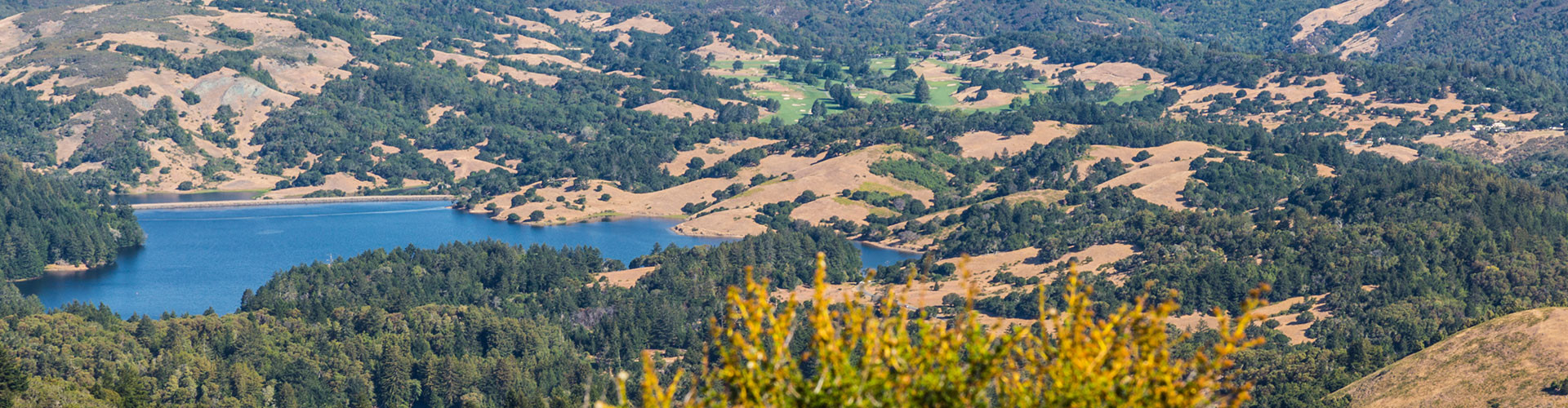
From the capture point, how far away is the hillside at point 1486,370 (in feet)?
298

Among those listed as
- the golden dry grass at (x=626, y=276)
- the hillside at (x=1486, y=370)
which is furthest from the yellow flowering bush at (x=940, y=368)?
the golden dry grass at (x=626, y=276)

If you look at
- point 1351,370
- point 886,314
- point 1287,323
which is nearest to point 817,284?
point 886,314

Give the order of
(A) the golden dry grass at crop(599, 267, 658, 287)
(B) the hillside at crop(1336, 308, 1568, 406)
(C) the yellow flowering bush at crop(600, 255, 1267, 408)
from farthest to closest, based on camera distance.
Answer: (A) the golden dry grass at crop(599, 267, 658, 287) < (B) the hillside at crop(1336, 308, 1568, 406) < (C) the yellow flowering bush at crop(600, 255, 1267, 408)

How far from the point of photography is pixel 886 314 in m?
25.2

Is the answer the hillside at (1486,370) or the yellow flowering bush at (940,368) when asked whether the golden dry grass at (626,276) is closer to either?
the hillside at (1486,370)

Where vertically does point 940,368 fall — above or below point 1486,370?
above

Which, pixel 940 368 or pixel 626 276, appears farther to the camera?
pixel 626 276

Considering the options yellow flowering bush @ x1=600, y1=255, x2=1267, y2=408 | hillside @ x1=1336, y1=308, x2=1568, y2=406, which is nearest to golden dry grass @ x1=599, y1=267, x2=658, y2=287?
hillside @ x1=1336, y1=308, x2=1568, y2=406

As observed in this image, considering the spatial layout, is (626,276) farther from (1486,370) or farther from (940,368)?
(940,368)

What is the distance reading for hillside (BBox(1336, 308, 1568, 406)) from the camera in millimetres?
90688

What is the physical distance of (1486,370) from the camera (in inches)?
3735

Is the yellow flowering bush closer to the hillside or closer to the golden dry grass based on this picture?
the hillside

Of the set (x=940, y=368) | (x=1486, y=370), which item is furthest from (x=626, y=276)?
(x=940, y=368)

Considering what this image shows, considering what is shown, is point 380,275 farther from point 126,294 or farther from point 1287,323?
point 1287,323
